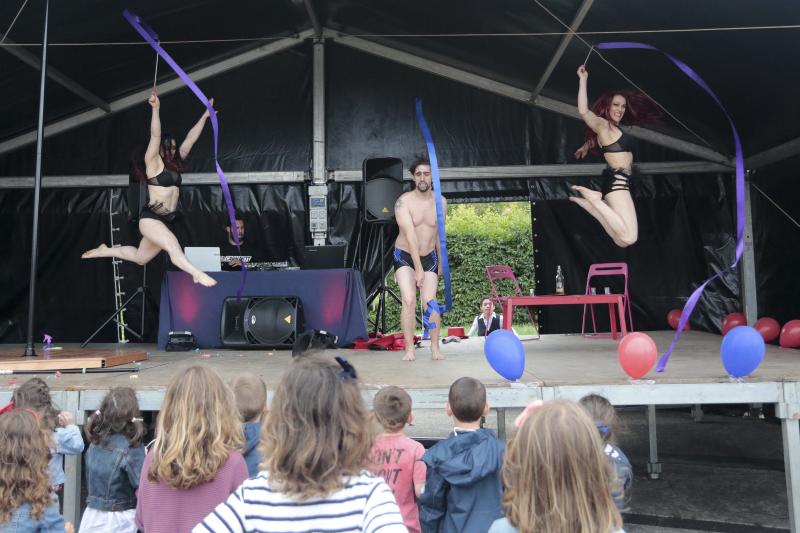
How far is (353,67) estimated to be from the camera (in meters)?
8.05

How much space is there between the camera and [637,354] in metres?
3.12

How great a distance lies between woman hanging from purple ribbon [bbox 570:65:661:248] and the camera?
4914 mm

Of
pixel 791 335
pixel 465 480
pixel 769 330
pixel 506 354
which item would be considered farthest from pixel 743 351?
pixel 769 330

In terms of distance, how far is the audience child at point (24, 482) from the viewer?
→ 174cm

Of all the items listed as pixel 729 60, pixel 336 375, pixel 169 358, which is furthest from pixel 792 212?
pixel 336 375

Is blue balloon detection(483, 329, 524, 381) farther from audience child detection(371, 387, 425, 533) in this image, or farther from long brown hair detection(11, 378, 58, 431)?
long brown hair detection(11, 378, 58, 431)

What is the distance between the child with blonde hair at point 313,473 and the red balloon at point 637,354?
2.20m

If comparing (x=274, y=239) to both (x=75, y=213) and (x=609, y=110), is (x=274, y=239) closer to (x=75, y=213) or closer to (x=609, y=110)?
(x=75, y=213)

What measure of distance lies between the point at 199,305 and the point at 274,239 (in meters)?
1.96

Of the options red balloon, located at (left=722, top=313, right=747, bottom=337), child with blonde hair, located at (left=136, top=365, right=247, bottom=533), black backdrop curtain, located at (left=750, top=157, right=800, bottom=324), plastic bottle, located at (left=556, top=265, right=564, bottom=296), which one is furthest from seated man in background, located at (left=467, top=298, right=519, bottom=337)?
child with blonde hair, located at (left=136, top=365, right=247, bottom=533)

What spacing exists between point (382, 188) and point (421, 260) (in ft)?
7.51

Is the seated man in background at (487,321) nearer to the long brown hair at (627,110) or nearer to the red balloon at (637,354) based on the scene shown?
the long brown hair at (627,110)

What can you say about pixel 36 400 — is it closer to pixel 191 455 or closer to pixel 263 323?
pixel 191 455

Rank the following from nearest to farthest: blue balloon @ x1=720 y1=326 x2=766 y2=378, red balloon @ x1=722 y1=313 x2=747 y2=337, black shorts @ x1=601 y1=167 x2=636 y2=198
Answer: blue balloon @ x1=720 y1=326 x2=766 y2=378 < black shorts @ x1=601 y1=167 x2=636 y2=198 < red balloon @ x1=722 y1=313 x2=747 y2=337
